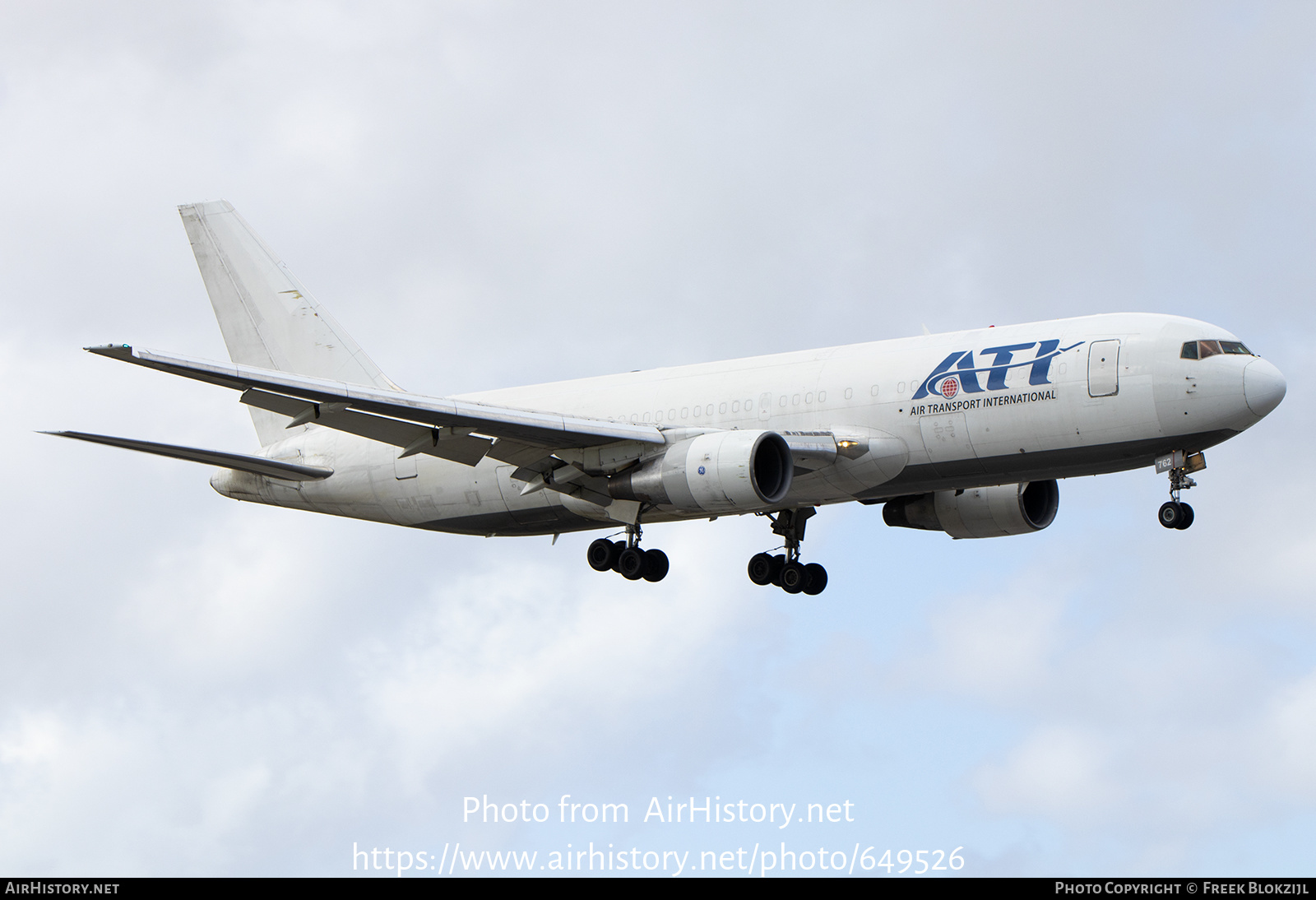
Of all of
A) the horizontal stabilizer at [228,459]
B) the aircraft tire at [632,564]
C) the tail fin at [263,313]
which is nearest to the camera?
the horizontal stabilizer at [228,459]

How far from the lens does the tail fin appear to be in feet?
141

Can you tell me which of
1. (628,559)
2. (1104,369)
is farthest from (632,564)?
(1104,369)

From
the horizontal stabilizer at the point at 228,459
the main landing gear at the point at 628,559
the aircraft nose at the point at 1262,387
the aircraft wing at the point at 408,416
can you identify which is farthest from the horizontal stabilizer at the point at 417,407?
the aircraft nose at the point at 1262,387

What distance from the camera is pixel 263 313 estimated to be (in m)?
43.7

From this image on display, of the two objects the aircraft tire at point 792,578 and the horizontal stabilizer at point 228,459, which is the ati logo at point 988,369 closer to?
the aircraft tire at point 792,578

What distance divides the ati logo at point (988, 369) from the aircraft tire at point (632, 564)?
7556mm

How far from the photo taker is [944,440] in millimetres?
32906

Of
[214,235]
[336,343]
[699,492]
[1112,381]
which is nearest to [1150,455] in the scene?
[1112,381]

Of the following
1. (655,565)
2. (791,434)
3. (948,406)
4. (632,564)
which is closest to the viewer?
(948,406)

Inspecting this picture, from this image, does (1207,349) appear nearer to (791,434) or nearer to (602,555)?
(791,434)

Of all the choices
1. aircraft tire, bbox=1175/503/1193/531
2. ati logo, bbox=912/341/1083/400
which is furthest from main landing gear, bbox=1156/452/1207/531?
ati logo, bbox=912/341/1083/400

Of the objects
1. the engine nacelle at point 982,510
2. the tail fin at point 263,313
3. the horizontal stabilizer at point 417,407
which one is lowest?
the horizontal stabilizer at point 417,407

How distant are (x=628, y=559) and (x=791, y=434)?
5312 millimetres

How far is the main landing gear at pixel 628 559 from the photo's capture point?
36250mm
